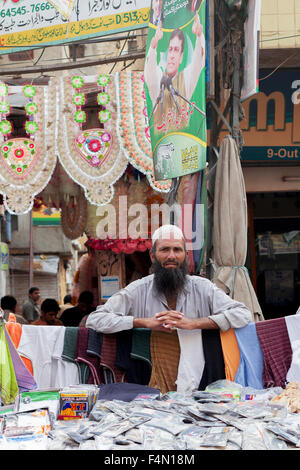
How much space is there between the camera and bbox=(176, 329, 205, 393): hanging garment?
356 cm

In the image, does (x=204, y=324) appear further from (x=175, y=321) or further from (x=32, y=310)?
(x=32, y=310)

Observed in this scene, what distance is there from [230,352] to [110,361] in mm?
759

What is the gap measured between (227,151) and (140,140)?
1.22 m

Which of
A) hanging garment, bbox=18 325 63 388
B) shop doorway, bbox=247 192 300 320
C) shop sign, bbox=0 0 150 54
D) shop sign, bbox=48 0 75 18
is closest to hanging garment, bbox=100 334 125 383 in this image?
hanging garment, bbox=18 325 63 388

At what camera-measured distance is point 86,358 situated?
374 cm

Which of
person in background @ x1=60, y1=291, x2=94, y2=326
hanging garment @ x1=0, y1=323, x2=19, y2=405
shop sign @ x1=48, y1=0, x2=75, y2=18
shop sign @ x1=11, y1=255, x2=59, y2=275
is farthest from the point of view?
shop sign @ x1=11, y1=255, x2=59, y2=275

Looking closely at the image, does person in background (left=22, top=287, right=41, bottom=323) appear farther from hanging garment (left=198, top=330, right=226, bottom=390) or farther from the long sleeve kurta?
hanging garment (left=198, top=330, right=226, bottom=390)

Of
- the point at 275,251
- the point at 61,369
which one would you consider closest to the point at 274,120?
the point at 275,251

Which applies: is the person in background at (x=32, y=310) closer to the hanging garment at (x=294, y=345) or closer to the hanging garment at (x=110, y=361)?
the hanging garment at (x=110, y=361)

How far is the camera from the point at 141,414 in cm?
272

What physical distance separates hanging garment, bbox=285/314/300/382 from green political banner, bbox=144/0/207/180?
155 cm

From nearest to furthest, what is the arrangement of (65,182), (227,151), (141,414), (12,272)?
1. (141,414)
2. (227,151)
3. (65,182)
4. (12,272)

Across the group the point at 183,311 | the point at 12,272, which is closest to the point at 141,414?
the point at 183,311
